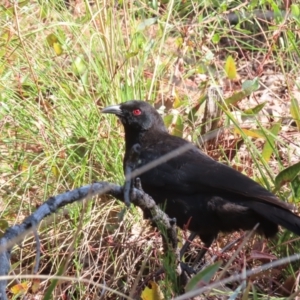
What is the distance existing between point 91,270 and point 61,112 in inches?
45.2

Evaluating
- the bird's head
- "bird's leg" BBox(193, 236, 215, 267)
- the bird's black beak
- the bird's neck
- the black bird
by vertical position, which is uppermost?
the bird's black beak

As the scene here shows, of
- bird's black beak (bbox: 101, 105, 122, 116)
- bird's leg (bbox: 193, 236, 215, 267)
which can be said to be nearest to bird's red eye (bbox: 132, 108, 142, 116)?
bird's black beak (bbox: 101, 105, 122, 116)

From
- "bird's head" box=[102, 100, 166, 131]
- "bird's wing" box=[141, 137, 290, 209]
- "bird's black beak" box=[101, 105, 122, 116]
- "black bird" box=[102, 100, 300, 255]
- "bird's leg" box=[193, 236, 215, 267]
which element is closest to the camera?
"black bird" box=[102, 100, 300, 255]

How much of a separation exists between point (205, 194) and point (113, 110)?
0.83 metres

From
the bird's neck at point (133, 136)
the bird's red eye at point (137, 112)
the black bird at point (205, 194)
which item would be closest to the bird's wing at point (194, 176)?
the black bird at point (205, 194)

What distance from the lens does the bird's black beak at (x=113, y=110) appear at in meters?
4.56

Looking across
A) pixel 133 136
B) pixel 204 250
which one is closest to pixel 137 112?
pixel 133 136

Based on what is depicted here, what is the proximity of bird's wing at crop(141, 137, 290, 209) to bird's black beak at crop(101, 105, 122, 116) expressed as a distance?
31cm

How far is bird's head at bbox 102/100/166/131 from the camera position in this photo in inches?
184

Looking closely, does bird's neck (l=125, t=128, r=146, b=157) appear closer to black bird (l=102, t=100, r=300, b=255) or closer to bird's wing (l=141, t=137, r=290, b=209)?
black bird (l=102, t=100, r=300, b=255)

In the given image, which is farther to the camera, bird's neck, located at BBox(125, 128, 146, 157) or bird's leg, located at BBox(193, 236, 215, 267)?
bird's neck, located at BBox(125, 128, 146, 157)

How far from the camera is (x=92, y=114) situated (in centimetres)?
484

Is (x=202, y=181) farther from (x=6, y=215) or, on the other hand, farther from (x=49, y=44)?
(x=49, y=44)

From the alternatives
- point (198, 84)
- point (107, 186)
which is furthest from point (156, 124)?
point (107, 186)
